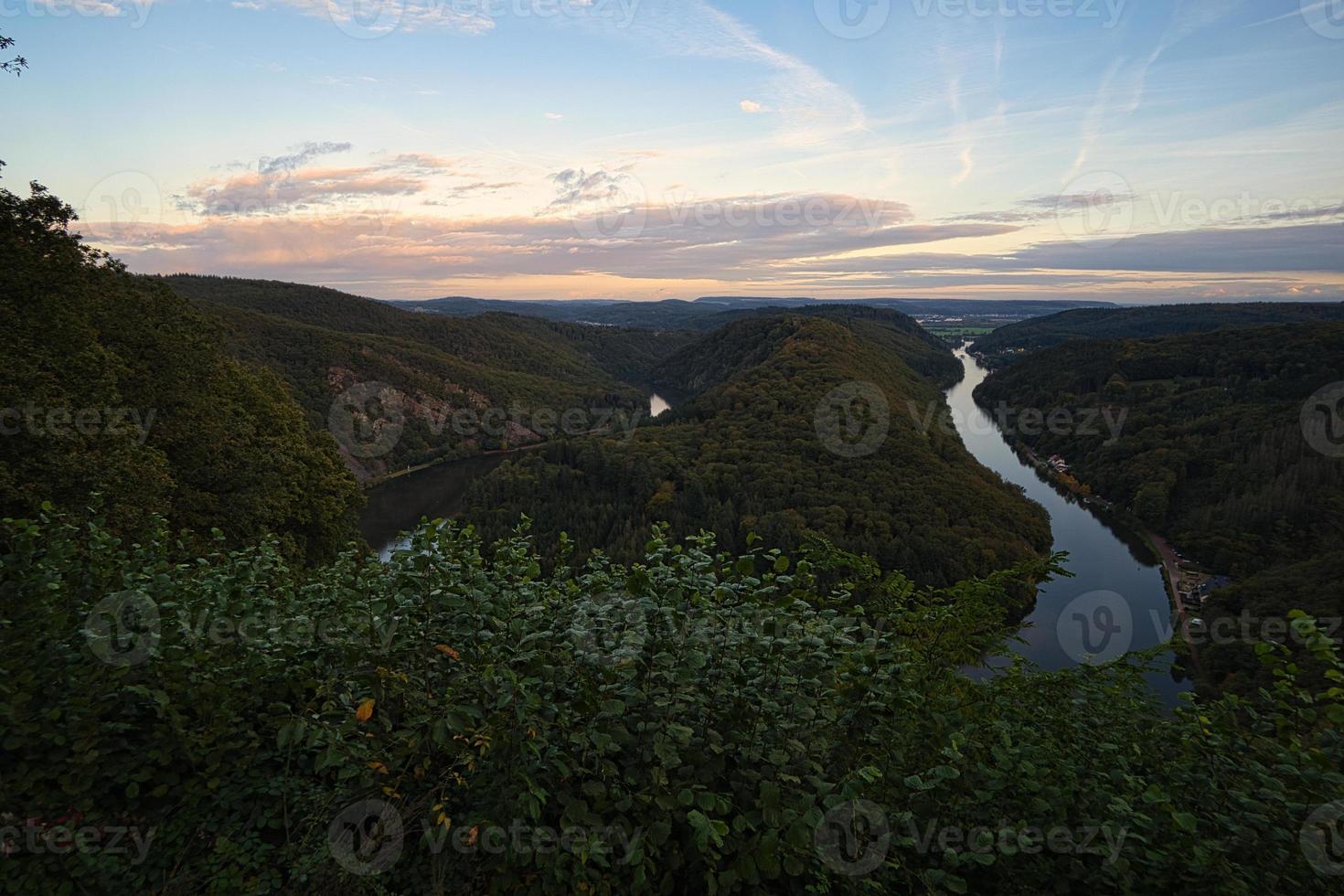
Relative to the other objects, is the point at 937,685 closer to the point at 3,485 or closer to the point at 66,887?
the point at 66,887

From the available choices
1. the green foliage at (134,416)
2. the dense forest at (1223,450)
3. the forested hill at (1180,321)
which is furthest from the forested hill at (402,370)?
the forested hill at (1180,321)

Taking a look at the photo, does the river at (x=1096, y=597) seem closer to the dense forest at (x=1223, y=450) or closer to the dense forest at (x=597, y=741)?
the dense forest at (x=1223, y=450)

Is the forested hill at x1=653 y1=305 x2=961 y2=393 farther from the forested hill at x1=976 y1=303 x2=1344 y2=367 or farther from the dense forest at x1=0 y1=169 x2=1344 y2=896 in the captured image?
the dense forest at x1=0 y1=169 x2=1344 y2=896

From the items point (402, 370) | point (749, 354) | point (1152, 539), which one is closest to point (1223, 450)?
point (1152, 539)

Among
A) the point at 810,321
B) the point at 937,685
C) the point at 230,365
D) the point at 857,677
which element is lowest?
the point at 937,685

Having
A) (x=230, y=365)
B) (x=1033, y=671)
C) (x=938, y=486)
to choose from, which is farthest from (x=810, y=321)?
(x=1033, y=671)

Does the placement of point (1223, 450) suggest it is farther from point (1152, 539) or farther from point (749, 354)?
point (749, 354)
